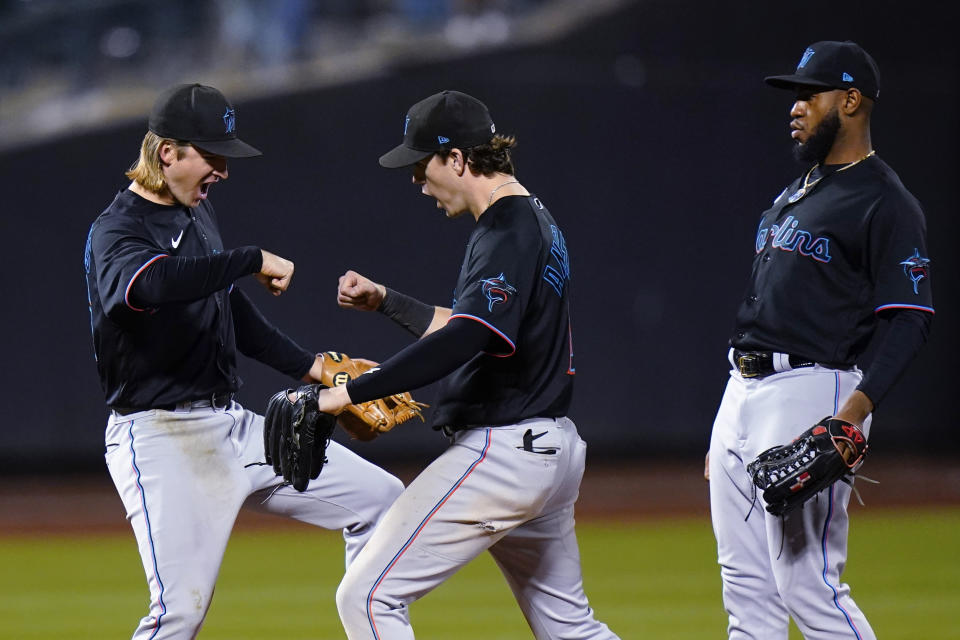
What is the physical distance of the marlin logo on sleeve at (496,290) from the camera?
3458mm

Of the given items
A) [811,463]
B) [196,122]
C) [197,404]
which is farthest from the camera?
[197,404]

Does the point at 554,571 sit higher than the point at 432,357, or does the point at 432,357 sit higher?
the point at 432,357

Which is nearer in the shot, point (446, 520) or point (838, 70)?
point (446, 520)

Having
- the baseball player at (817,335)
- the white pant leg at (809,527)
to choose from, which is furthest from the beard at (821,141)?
the white pant leg at (809,527)

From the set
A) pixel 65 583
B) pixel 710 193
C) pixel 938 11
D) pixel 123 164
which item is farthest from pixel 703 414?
pixel 65 583

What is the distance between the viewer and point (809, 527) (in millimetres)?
3773

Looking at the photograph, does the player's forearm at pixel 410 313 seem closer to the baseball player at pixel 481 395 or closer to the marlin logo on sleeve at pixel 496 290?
the baseball player at pixel 481 395

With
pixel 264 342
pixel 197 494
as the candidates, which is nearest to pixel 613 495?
pixel 264 342

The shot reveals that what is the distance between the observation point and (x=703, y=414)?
12.8 m

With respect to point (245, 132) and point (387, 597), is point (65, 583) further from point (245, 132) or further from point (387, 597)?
point (245, 132)

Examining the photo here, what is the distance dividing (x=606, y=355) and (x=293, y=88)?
4.26m

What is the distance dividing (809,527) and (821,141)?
4.18 feet

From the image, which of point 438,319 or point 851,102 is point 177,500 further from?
point 851,102

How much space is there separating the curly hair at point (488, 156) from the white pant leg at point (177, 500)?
1.29m
